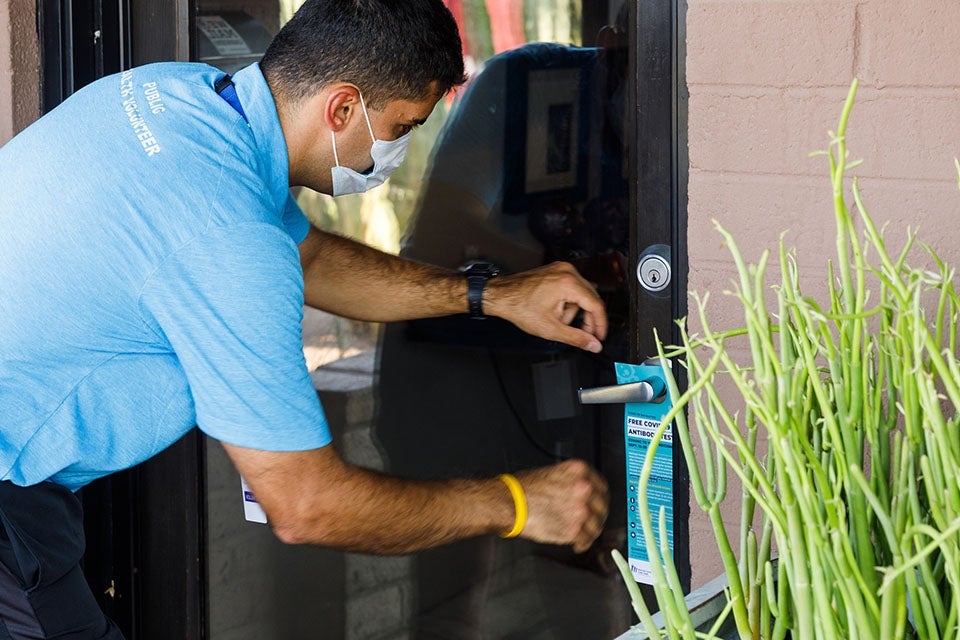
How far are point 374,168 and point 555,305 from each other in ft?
1.20

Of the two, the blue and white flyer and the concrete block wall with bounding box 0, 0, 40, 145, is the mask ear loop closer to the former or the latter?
the blue and white flyer

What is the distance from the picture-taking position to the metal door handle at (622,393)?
5.63 feet

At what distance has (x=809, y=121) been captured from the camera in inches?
58.9

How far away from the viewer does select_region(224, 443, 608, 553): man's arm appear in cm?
145

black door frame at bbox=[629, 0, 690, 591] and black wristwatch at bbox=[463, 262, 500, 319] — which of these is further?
black wristwatch at bbox=[463, 262, 500, 319]

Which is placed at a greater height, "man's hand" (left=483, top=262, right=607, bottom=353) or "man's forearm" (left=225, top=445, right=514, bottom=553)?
"man's hand" (left=483, top=262, right=607, bottom=353)

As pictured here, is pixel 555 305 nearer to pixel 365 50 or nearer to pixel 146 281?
pixel 365 50

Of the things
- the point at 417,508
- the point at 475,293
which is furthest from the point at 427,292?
the point at 417,508

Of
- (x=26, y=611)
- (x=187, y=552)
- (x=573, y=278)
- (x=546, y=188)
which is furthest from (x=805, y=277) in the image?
(x=187, y=552)

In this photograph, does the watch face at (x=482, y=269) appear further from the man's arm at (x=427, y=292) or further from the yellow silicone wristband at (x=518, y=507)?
the yellow silicone wristband at (x=518, y=507)

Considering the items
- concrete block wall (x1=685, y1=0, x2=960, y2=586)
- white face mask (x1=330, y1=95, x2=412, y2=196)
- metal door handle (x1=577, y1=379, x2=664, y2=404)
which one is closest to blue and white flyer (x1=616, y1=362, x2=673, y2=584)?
metal door handle (x1=577, y1=379, x2=664, y2=404)

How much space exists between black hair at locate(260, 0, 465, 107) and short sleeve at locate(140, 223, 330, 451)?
1.10ft

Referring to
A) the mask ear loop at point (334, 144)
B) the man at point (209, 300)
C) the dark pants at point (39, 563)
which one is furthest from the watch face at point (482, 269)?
the dark pants at point (39, 563)

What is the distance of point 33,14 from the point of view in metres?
2.28
